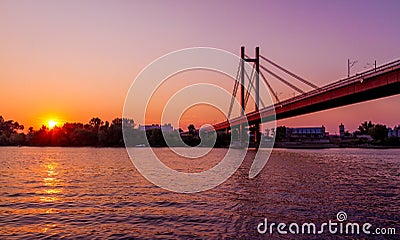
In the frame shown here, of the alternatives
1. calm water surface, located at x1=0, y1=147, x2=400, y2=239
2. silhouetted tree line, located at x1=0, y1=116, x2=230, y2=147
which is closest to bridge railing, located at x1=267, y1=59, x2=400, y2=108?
calm water surface, located at x1=0, y1=147, x2=400, y2=239

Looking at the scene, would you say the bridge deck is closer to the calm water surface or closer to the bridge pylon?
the bridge pylon

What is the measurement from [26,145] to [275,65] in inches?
4626

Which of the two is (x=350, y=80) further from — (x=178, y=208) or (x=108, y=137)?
(x=108, y=137)

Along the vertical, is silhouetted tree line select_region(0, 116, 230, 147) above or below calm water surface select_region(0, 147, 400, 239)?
above

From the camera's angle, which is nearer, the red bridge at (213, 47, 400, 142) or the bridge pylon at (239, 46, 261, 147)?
the red bridge at (213, 47, 400, 142)

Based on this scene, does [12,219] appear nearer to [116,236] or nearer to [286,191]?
[116,236]

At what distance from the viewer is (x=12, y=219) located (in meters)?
13.8

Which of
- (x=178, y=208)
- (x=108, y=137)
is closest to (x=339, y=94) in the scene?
(x=178, y=208)

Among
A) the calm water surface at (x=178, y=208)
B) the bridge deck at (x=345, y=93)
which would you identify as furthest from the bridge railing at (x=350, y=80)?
the calm water surface at (x=178, y=208)

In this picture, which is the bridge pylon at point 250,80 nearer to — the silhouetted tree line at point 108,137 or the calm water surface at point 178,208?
the silhouetted tree line at point 108,137

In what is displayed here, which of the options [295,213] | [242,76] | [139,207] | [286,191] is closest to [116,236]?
[139,207]

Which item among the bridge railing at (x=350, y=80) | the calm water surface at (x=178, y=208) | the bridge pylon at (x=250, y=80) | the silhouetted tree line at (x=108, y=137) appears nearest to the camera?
the calm water surface at (x=178, y=208)

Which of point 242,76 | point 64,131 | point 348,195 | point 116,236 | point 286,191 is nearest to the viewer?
point 116,236

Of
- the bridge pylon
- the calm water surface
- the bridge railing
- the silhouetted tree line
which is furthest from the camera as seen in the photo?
the silhouetted tree line
